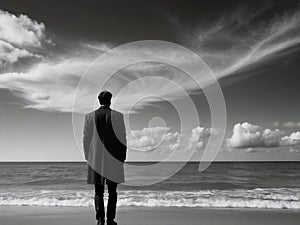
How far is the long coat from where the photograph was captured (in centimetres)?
299

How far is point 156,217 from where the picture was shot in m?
5.20

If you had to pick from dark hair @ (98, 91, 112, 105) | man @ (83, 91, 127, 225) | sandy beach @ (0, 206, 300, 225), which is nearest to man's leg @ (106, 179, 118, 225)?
man @ (83, 91, 127, 225)

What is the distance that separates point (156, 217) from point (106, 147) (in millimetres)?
2599

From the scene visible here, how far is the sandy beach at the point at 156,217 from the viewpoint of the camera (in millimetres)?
4836

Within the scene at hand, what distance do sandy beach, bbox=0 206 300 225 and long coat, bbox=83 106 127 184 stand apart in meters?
1.89

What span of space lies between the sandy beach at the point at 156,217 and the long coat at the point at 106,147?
74.4 inches

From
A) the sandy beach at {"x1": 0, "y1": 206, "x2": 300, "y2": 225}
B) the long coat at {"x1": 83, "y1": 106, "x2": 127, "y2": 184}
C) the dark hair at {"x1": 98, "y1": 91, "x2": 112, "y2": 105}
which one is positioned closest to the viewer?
the long coat at {"x1": 83, "y1": 106, "x2": 127, "y2": 184}

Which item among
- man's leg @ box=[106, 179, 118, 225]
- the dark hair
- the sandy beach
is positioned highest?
the dark hair

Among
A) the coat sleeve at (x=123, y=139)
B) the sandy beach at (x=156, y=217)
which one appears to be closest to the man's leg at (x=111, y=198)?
the coat sleeve at (x=123, y=139)

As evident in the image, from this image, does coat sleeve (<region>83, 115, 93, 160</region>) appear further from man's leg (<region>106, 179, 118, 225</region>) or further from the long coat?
man's leg (<region>106, 179, 118, 225</region>)

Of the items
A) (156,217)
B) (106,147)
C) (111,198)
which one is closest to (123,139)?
(106,147)

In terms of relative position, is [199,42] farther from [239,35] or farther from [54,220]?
[54,220]

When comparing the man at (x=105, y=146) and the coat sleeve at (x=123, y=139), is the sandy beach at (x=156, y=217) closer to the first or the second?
the man at (x=105, y=146)

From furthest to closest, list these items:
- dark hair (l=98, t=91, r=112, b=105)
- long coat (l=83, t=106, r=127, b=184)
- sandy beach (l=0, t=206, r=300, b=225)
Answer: sandy beach (l=0, t=206, r=300, b=225), dark hair (l=98, t=91, r=112, b=105), long coat (l=83, t=106, r=127, b=184)
